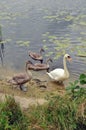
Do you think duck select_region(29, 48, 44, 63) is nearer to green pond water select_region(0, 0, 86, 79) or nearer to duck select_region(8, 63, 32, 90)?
green pond water select_region(0, 0, 86, 79)

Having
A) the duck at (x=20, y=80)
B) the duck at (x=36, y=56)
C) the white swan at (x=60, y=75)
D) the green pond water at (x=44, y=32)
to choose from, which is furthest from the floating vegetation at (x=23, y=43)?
the duck at (x=20, y=80)

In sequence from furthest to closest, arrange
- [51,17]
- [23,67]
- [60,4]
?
[60,4]
[51,17]
[23,67]

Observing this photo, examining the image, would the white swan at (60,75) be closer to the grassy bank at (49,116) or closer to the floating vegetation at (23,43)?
the floating vegetation at (23,43)

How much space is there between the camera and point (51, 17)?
17.4 m

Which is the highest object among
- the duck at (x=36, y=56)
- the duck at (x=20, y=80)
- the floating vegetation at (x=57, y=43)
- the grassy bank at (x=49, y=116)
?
the floating vegetation at (x=57, y=43)

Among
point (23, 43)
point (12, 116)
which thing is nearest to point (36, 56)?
point (23, 43)

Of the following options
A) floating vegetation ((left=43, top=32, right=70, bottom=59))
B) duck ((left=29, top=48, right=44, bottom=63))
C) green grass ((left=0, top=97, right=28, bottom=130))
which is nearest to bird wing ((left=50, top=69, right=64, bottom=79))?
duck ((left=29, top=48, right=44, bottom=63))

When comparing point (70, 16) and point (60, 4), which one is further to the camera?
point (60, 4)

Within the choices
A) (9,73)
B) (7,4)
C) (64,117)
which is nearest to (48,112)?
(64,117)

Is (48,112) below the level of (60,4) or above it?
below

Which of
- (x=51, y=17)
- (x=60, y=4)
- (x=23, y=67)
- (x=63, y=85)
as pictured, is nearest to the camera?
(x=63, y=85)

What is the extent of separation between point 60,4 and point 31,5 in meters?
1.95

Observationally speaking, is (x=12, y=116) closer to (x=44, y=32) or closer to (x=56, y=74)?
(x=56, y=74)

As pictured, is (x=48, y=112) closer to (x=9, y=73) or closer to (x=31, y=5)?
(x=9, y=73)
